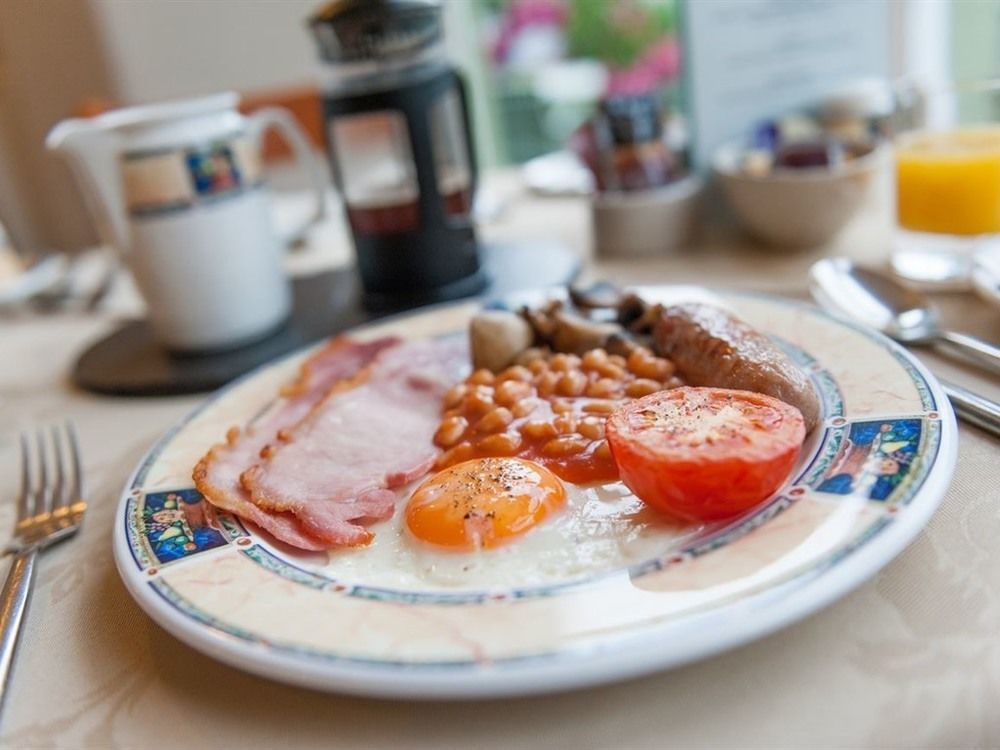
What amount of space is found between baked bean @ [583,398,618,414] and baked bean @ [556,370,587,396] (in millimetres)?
50

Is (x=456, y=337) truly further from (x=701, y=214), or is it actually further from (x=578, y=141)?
(x=578, y=141)

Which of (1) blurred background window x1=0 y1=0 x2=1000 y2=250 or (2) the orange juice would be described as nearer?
(2) the orange juice

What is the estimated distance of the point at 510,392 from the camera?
118 cm

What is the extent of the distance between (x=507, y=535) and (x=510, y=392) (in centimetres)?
33

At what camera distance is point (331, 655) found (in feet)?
2.21

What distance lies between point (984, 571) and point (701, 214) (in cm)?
140

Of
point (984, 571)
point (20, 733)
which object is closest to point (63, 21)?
point (20, 733)

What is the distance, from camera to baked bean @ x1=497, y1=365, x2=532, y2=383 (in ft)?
4.07

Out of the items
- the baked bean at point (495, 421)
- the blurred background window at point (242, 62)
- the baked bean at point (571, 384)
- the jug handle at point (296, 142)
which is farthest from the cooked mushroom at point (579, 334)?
the blurred background window at point (242, 62)

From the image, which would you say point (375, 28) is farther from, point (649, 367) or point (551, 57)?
point (551, 57)

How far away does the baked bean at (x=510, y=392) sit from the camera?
1.17m

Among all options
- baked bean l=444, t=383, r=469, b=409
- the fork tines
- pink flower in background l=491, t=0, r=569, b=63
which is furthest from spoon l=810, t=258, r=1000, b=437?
pink flower in background l=491, t=0, r=569, b=63

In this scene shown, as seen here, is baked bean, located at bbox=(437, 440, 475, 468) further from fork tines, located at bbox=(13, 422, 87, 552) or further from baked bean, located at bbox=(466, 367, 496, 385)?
fork tines, located at bbox=(13, 422, 87, 552)

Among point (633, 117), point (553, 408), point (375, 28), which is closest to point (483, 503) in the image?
point (553, 408)
